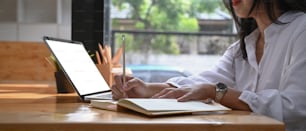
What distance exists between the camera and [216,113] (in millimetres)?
959

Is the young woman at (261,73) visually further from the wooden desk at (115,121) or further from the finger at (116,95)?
the wooden desk at (115,121)

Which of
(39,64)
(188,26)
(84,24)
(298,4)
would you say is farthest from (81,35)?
(298,4)

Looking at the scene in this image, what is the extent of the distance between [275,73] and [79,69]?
655 millimetres

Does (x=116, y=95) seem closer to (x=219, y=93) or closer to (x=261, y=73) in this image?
(x=219, y=93)

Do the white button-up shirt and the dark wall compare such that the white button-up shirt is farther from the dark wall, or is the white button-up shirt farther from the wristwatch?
the dark wall

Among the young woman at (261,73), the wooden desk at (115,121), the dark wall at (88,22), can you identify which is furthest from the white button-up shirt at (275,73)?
the dark wall at (88,22)

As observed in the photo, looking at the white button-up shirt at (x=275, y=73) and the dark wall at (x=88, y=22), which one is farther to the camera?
the dark wall at (x=88, y=22)

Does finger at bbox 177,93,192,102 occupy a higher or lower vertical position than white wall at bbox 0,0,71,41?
lower

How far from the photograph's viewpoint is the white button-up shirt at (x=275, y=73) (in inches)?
42.4

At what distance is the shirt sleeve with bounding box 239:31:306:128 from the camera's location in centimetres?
107

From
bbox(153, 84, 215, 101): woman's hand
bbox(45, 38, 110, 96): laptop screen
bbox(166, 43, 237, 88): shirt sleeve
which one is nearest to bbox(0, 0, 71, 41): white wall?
bbox(45, 38, 110, 96): laptop screen

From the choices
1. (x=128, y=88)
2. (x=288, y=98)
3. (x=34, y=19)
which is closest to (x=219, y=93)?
(x=288, y=98)

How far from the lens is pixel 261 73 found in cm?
134

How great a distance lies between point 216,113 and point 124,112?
0.22 metres
